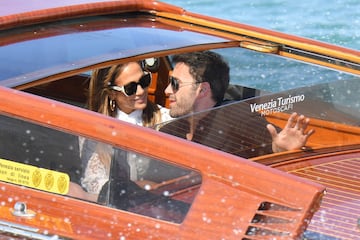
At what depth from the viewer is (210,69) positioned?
3959 millimetres

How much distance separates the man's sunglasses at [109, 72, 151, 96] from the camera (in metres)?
3.63

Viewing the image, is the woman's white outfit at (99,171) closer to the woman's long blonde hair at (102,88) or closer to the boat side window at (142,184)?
the boat side window at (142,184)

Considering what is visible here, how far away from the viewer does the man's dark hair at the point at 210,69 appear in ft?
12.8

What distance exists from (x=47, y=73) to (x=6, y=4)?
0.48 metres

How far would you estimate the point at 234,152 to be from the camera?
3520 mm

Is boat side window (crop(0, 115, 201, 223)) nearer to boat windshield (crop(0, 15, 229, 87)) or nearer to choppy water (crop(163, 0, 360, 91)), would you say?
boat windshield (crop(0, 15, 229, 87))

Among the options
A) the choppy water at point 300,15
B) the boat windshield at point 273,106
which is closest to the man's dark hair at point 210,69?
the boat windshield at point 273,106

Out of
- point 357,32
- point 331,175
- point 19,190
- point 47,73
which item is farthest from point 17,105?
point 357,32

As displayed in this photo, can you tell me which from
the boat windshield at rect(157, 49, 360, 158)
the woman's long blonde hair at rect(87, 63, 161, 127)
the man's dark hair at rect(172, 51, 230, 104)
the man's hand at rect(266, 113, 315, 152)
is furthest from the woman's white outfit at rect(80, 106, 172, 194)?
the man's dark hair at rect(172, 51, 230, 104)

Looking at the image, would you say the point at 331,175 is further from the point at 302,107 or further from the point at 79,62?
the point at 79,62

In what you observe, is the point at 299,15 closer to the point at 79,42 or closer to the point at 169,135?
the point at 79,42

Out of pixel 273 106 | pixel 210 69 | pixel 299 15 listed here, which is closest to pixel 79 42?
pixel 210 69

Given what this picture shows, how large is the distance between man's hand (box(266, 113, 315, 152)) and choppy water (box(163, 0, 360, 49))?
5.50 m

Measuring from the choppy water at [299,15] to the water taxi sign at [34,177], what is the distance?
6591 millimetres
